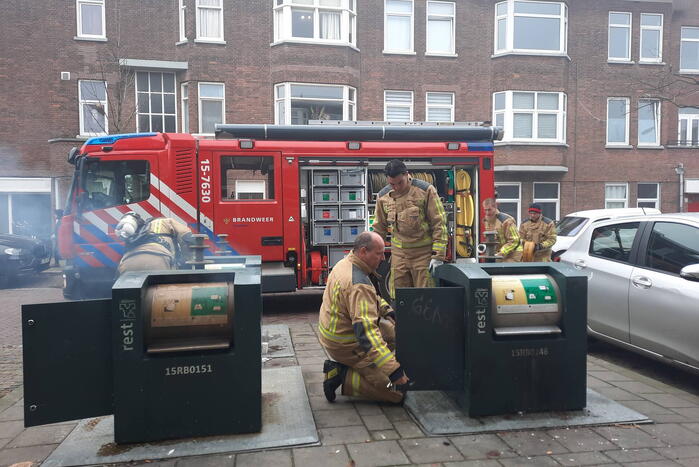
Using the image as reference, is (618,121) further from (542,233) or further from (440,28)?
(542,233)

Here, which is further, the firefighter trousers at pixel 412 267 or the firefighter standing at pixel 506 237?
the firefighter standing at pixel 506 237

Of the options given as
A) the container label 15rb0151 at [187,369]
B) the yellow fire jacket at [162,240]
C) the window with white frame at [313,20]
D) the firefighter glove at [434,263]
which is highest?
the window with white frame at [313,20]

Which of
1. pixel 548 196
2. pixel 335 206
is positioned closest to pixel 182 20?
pixel 335 206

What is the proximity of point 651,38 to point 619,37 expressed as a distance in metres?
1.35

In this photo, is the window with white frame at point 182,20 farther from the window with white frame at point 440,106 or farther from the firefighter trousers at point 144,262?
the firefighter trousers at point 144,262

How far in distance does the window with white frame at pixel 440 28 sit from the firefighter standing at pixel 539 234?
37.7ft

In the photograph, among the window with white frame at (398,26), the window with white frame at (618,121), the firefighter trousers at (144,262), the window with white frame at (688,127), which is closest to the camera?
the firefighter trousers at (144,262)

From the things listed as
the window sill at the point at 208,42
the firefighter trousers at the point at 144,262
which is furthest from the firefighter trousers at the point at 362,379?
the window sill at the point at 208,42

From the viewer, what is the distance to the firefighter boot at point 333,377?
4.17 metres

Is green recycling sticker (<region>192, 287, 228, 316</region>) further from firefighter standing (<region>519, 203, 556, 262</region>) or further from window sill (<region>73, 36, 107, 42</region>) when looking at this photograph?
window sill (<region>73, 36, 107, 42</region>)

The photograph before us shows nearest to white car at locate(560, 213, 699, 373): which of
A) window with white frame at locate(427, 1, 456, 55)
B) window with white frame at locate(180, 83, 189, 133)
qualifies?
window with white frame at locate(427, 1, 456, 55)

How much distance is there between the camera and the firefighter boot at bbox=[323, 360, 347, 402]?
4172 millimetres

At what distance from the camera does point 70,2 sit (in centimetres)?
1695

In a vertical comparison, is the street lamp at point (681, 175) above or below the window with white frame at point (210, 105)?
below
